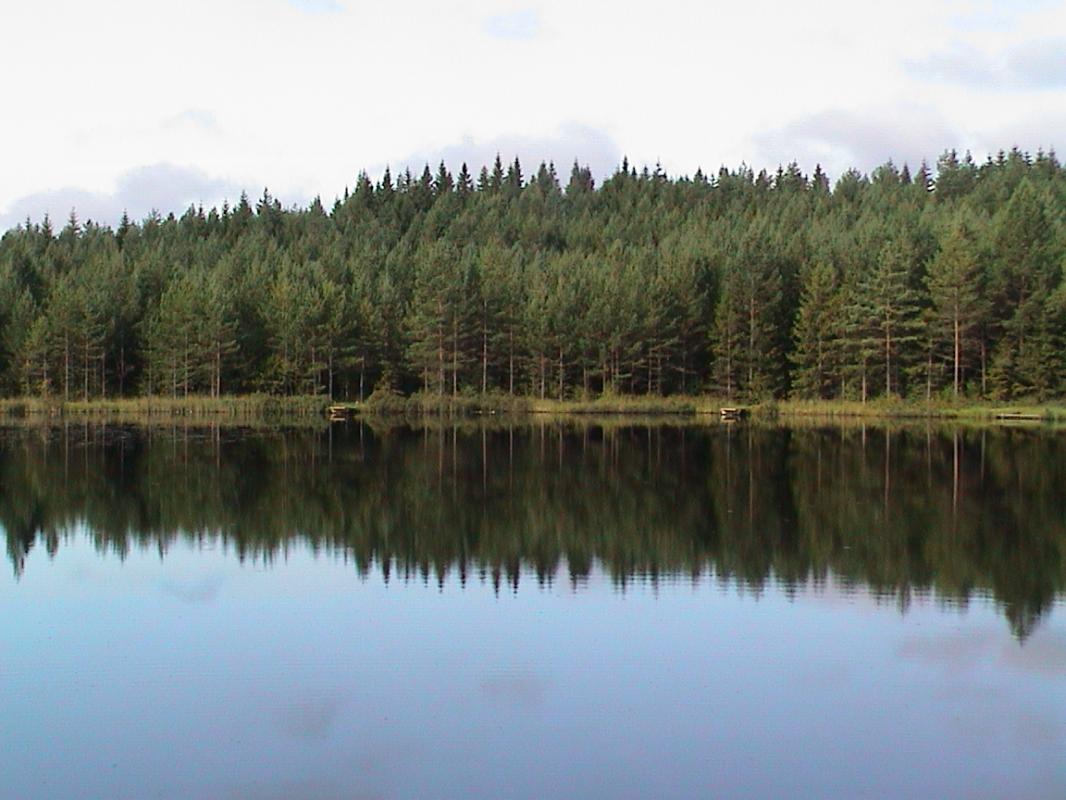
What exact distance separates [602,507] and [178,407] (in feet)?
175

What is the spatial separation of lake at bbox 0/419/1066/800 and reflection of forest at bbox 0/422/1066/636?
0.48ft

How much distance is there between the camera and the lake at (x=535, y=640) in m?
11.3

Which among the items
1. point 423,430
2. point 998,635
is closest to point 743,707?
point 998,635

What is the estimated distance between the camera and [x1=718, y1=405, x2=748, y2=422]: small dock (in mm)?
67562

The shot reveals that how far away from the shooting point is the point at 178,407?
75812mm

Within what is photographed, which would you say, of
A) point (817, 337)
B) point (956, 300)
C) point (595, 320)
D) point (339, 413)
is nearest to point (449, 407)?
point (339, 413)

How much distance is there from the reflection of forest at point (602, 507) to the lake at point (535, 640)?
0.48ft

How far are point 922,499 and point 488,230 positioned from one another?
109 metres

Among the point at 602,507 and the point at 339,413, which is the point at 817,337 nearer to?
the point at 339,413

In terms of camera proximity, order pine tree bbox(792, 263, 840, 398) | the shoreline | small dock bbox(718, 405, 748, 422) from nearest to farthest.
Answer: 1. small dock bbox(718, 405, 748, 422)
2. the shoreline
3. pine tree bbox(792, 263, 840, 398)

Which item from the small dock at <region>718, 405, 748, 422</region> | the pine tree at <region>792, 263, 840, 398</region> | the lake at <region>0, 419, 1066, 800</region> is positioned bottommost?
the lake at <region>0, 419, 1066, 800</region>

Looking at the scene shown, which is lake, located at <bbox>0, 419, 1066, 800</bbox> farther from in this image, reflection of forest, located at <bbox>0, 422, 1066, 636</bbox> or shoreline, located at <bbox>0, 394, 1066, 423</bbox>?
shoreline, located at <bbox>0, 394, 1066, 423</bbox>

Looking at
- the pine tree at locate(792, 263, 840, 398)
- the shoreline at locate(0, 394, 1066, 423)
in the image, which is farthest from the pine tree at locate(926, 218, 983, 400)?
the pine tree at locate(792, 263, 840, 398)

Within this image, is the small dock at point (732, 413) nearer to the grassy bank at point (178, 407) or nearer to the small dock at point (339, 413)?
the small dock at point (339, 413)
